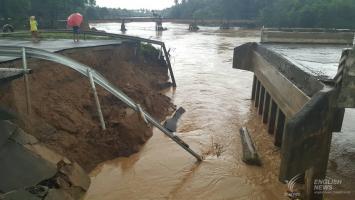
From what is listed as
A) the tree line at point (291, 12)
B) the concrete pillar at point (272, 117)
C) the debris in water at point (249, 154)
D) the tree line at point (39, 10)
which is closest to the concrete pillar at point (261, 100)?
the concrete pillar at point (272, 117)

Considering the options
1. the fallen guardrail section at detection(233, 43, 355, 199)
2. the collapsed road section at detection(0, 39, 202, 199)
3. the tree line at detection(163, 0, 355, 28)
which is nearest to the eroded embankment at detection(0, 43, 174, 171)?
the collapsed road section at detection(0, 39, 202, 199)

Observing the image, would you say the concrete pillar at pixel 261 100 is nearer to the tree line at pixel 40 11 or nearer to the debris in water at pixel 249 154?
the debris in water at pixel 249 154

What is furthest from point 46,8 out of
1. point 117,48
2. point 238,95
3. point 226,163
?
point 226,163

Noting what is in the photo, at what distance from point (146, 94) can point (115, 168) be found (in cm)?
593

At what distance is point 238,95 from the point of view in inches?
780

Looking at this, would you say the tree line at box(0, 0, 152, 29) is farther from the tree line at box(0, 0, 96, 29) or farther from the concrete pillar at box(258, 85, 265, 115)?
the concrete pillar at box(258, 85, 265, 115)

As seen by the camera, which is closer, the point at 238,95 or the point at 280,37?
the point at 280,37

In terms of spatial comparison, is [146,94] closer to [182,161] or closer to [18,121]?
[182,161]

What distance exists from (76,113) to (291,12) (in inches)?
2300

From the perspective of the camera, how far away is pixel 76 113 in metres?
11.4

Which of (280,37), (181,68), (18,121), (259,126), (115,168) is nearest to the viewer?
(18,121)

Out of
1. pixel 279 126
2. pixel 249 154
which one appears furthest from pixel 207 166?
pixel 279 126

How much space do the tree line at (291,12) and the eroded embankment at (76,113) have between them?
49.6 meters

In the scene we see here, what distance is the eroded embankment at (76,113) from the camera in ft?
31.7
